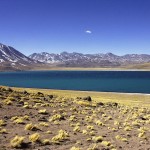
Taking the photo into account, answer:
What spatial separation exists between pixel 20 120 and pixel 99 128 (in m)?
7.04

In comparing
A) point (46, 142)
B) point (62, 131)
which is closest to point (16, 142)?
point (46, 142)

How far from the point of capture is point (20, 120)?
26.8 m

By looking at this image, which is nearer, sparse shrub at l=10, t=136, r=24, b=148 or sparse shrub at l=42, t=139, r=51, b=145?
sparse shrub at l=10, t=136, r=24, b=148

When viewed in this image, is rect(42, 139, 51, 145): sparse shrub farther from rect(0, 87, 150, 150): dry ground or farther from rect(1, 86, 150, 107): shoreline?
rect(1, 86, 150, 107): shoreline

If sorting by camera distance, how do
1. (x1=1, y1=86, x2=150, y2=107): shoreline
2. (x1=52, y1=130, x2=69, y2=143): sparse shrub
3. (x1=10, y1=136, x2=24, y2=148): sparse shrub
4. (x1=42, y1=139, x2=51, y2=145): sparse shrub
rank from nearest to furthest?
(x1=10, y1=136, x2=24, y2=148): sparse shrub < (x1=42, y1=139, x2=51, y2=145): sparse shrub < (x1=52, y1=130, x2=69, y2=143): sparse shrub < (x1=1, y1=86, x2=150, y2=107): shoreline

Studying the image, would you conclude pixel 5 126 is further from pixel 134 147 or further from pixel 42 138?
pixel 134 147

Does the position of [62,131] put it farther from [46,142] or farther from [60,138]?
[46,142]

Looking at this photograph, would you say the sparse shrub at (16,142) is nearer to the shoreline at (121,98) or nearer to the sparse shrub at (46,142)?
the sparse shrub at (46,142)

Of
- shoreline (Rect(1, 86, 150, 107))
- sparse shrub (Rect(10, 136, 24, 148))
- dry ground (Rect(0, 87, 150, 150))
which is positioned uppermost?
sparse shrub (Rect(10, 136, 24, 148))

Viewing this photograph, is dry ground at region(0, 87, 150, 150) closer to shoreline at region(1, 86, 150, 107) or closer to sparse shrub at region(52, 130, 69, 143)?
sparse shrub at region(52, 130, 69, 143)

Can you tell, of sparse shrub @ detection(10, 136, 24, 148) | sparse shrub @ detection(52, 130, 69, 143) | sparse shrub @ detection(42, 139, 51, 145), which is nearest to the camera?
sparse shrub @ detection(10, 136, 24, 148)

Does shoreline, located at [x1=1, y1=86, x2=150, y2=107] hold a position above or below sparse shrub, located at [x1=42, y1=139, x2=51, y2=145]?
below

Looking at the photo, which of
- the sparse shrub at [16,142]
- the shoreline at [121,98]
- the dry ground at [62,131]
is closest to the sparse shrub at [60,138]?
the dry ground at [62,131]

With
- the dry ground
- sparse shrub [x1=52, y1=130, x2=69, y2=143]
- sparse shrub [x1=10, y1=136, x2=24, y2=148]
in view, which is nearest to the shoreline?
the dry ground
